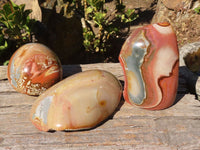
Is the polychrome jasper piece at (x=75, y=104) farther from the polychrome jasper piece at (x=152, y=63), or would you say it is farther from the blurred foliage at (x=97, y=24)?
the blurred foliage at (x=97, y=24)

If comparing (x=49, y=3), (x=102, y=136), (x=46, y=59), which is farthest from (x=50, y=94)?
(x=49, y=3)

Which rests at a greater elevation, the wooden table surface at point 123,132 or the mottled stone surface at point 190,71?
the mottled stone surface at point 190,71

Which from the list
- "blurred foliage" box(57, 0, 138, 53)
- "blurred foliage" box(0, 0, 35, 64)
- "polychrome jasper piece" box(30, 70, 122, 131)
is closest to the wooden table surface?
"polychrome jasper piece" box(30, 70, 122, 131)

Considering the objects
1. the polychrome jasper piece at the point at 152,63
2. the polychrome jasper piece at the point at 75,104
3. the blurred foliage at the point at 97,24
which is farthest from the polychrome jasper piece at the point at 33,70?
the blurred foliage at the point at 97,24

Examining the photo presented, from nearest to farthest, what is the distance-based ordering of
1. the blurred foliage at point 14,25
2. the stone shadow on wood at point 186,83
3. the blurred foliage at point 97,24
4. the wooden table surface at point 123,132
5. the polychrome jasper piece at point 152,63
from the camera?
the polychrome jasper piece at point 152,63 < the wooden table surface at point 123,132 < the stone shadow on wood at point 186,83 < the blurred foliage at point 14,25 < the blurred foliage at point 97,24

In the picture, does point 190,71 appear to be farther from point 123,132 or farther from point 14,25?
point 14,25

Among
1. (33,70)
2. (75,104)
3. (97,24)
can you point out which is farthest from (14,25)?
(97,24)

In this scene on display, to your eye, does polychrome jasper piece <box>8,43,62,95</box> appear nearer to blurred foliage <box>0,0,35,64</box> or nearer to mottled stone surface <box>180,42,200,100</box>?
blurred foliage <box>0,0,35,64</box>
